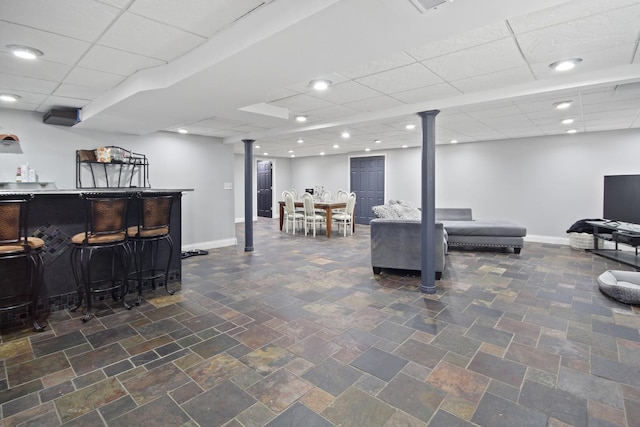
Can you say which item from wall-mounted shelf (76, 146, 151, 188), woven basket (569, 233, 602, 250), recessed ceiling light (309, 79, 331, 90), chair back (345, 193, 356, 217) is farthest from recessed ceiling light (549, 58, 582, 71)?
wall-mounted shelf (76, 146, 151, 188)

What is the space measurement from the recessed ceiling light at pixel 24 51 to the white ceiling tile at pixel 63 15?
433 millimetres

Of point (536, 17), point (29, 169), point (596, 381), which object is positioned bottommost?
point (596, 381)

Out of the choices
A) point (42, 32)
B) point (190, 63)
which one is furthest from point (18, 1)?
point (190, 63)

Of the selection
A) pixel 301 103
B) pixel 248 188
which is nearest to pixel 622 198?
pixel 301 103

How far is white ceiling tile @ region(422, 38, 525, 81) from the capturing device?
2352 mm

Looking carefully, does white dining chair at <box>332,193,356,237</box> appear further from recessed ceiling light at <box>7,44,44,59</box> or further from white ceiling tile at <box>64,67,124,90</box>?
recessed ceiling light at <box>7,44,44,59</box>

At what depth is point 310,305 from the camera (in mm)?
3238

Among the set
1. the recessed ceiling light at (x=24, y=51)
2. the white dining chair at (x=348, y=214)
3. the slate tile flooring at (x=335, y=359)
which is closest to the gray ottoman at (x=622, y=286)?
the slate tile flooring at (x=335, y=359)

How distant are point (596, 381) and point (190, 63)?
11.5 ft

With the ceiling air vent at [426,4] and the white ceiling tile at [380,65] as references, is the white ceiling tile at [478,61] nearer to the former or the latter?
the white ceiling tile at [380,65]

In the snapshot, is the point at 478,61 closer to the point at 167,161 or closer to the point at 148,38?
the point at 148,38

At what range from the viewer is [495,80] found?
304cm

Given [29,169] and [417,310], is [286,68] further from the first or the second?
[29,169]

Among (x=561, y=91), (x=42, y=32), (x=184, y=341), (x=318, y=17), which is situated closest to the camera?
(x=318, y=17)
